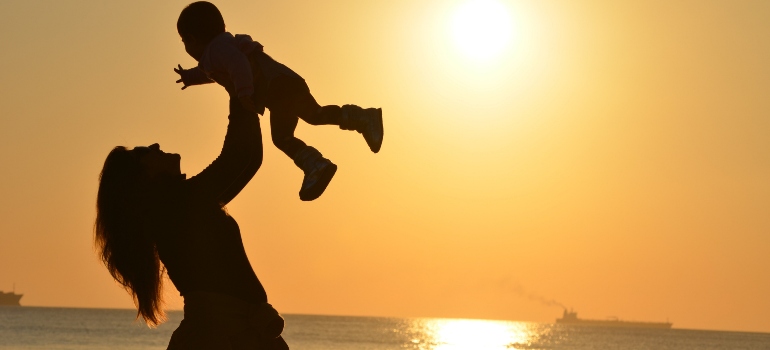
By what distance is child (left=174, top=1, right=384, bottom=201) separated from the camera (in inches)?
185

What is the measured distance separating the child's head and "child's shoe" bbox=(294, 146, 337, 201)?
607mm

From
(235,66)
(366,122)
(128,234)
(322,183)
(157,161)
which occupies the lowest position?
(128,234)

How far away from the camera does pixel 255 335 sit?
440cm

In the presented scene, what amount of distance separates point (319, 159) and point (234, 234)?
2.80 feet

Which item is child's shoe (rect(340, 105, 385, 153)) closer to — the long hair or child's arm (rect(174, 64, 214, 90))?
child's arm (rect(174, 64, 214, 90))

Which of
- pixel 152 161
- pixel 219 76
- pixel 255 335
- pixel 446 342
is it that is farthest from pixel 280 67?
pixel 446 342

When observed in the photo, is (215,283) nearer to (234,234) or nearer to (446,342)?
(234,234)

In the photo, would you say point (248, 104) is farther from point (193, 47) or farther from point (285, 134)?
point (285, 134)

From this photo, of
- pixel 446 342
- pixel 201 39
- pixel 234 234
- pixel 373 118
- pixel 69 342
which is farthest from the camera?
pixel 446 342

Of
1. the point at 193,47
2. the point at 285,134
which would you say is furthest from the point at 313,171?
the point at 193,47

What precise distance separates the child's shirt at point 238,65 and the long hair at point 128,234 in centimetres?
45

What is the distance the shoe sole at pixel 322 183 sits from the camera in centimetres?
478

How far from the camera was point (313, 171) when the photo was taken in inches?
198

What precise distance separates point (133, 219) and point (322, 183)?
77 cm
